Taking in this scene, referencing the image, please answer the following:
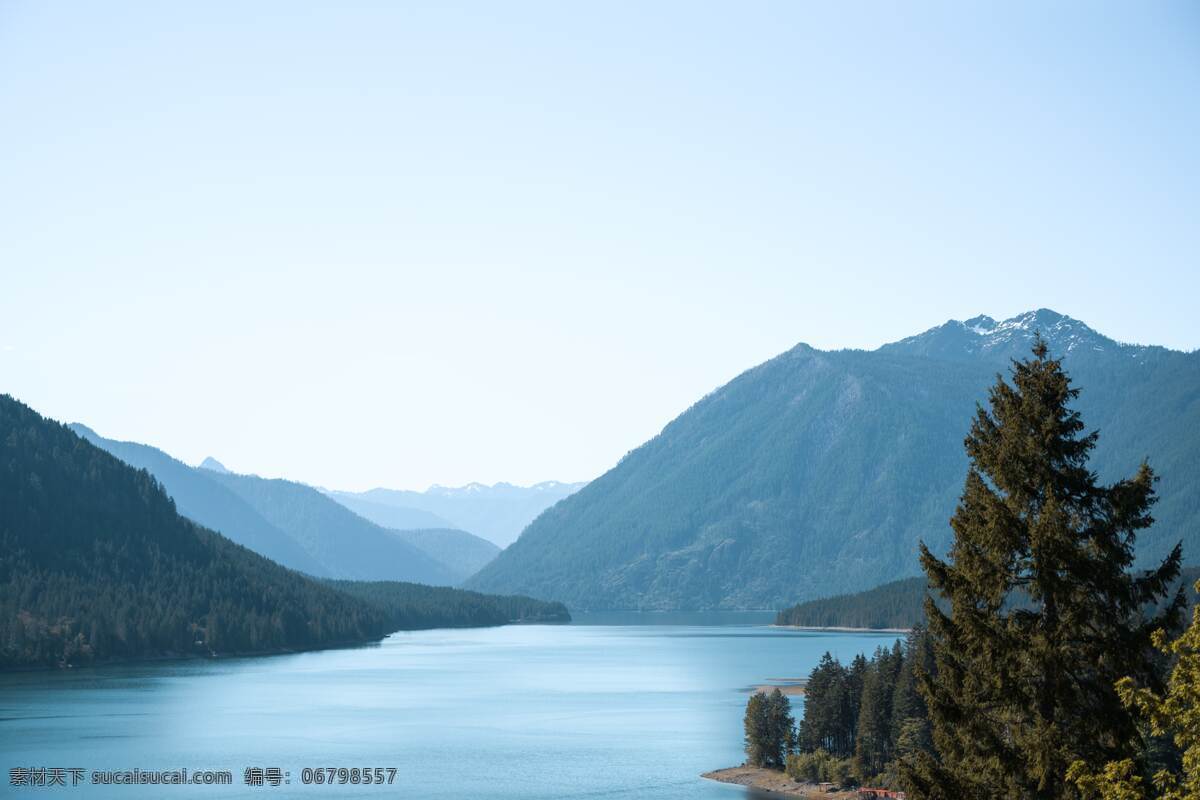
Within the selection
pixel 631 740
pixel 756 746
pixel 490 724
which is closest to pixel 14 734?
pixel 490 724

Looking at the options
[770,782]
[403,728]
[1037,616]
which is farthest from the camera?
[403,728]

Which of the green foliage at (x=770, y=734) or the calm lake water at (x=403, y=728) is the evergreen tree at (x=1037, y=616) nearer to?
the calm lake water at (x=403, y=728)

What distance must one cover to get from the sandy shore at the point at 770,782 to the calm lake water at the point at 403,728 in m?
1.88

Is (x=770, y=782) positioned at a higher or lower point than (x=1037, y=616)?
lower

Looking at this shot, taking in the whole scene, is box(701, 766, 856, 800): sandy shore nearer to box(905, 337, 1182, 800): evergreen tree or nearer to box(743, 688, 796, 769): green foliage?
box(743, 688, 796, 769): green foliage

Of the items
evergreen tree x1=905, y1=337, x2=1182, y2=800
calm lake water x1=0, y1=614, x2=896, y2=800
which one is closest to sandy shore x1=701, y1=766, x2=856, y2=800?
calm lake water x1=0, y1=614, x2=896, y2=800

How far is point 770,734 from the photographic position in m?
92.3

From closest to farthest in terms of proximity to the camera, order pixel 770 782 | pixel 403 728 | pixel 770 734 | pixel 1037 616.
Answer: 1. pixel 1037 616
2. pixel 770 782
3. pixel 770 734
4. pixel 403 728

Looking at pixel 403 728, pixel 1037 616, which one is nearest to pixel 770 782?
pixel 403 728

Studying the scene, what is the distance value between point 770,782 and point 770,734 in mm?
6425

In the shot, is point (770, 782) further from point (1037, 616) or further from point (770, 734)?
point (1037, 616)

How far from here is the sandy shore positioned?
267 ft

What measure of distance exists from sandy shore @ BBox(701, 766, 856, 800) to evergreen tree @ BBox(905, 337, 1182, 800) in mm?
58130

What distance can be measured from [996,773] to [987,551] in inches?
152
